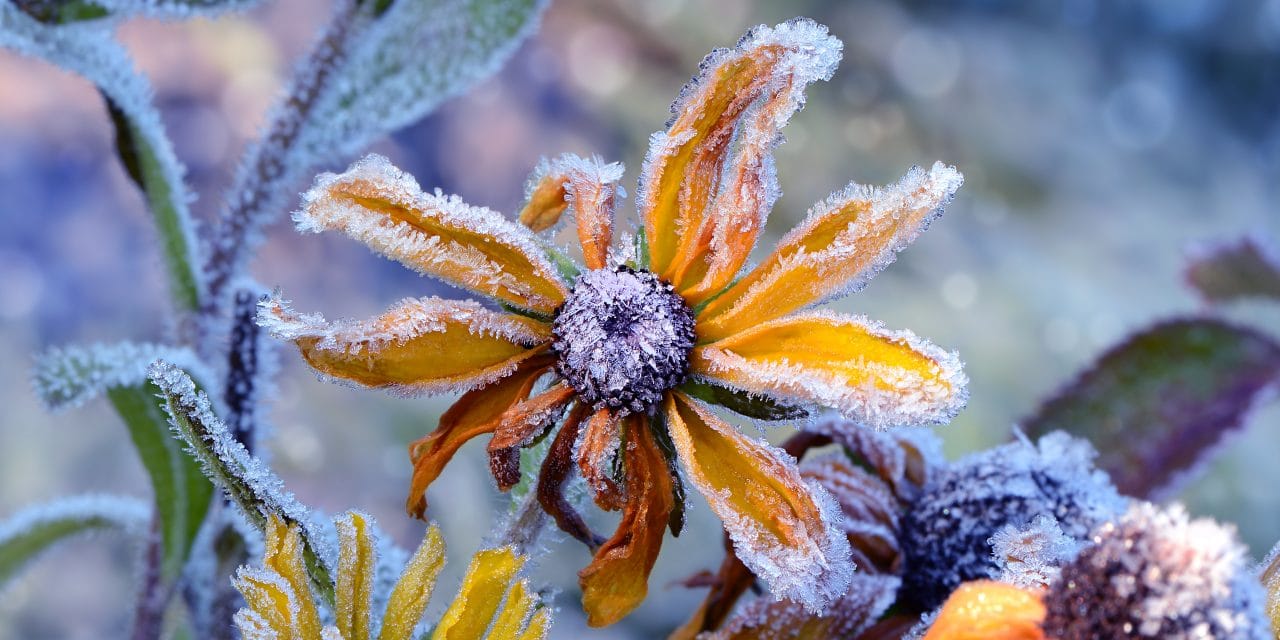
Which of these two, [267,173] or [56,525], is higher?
[267,173]

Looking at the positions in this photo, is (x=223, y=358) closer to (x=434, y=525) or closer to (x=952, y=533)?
(x=434, y=525)

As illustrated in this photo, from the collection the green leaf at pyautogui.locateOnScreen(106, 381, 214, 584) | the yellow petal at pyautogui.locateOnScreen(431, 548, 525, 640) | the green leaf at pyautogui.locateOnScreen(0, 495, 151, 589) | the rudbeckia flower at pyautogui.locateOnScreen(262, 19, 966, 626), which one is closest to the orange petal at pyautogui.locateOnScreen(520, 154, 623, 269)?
the rudbeckia flower at pyautogui.locateOnScreen(262, 19, 966, 626)

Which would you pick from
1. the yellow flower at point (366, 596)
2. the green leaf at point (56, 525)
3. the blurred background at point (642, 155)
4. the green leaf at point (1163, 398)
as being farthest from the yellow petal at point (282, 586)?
the blurred background at point (642, 155)

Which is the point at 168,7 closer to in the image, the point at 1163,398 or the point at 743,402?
the point at 743,402

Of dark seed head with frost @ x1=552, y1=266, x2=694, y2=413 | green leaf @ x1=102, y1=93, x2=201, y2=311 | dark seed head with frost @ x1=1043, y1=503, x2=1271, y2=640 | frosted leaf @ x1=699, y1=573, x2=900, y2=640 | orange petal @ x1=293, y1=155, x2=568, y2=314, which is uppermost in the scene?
green leaf @ x1=102, y1=93, x2=201, y2=311

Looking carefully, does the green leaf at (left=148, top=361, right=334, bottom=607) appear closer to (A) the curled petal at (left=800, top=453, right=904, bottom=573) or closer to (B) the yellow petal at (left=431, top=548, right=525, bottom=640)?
(B) the yellow petal at (left=431, top=548, right=525, bottom=640)

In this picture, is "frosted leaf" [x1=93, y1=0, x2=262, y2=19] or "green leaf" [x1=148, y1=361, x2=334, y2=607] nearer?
"green leaf" [x1=148, y1=361, x2=334, y2=607]

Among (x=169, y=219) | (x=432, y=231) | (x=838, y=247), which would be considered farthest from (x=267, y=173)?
(x=838, y=247)
